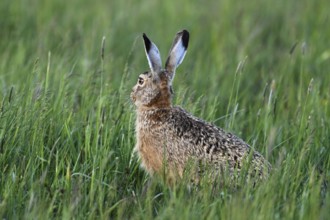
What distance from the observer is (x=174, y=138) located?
5762mm

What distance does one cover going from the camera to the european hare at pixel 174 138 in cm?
544

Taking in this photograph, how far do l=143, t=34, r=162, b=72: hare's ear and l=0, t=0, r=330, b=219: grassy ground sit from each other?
444 millimetres

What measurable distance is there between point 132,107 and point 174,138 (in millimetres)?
884

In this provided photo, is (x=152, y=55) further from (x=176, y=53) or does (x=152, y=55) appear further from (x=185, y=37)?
(x=185, y=37)

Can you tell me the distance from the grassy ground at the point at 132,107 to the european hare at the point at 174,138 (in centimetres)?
17

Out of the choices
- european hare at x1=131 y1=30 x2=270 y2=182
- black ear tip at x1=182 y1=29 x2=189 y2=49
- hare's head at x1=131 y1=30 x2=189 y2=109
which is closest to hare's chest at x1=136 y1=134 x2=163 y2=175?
european hare at x1=131 y1=30 x2=270 y2=182

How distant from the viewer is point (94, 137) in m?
5.81

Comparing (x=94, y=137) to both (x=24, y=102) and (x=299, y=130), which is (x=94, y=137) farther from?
(x=299, y=130)

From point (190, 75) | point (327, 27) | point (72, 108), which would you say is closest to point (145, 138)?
point (72, 108)

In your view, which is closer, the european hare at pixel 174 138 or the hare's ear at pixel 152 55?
the european hare at pixel 174 138

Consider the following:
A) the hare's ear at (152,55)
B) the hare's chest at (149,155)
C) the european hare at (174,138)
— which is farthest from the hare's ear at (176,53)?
the hare's chest at (149,155)

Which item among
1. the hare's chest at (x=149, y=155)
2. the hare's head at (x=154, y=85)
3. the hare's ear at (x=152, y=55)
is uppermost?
the hare's ear at (x=152, y=55)

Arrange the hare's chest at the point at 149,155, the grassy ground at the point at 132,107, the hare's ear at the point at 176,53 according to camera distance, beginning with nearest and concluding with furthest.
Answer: the grassy ground at the point at 132,107, the hare's chest at the point at 149,155, the hare's ear at the point at 176,53

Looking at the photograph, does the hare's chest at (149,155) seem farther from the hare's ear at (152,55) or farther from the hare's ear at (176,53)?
the hare's ear at (176,53)
